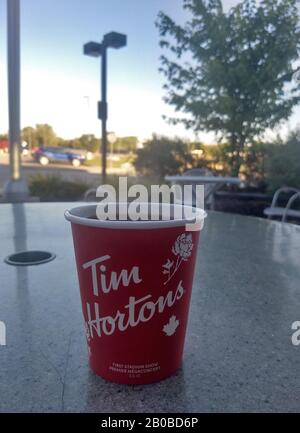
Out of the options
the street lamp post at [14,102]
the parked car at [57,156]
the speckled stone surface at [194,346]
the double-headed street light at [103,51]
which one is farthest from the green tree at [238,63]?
the parked car at [57,156]

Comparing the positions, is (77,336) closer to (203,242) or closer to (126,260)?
(126,260)

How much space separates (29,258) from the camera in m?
1.56

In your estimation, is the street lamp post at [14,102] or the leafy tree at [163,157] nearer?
the street lamp post at [14,102]

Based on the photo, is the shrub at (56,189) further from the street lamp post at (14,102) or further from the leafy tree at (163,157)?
the street lamp post at (14,102)

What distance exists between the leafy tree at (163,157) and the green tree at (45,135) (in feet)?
75.8

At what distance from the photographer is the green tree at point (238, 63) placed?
6191 mm

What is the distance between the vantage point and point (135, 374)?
660mm

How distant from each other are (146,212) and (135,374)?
32cm

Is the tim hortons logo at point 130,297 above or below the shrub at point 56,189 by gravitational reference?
above

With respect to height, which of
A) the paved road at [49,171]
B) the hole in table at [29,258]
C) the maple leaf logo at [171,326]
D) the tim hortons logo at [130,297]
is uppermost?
the paved road at [49,171]

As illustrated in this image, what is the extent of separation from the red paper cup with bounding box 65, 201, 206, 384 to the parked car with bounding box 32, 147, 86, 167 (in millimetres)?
23070

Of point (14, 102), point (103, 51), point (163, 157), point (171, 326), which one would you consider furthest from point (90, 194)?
point (163, 157)

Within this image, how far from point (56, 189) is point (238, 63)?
4703 millimetres
